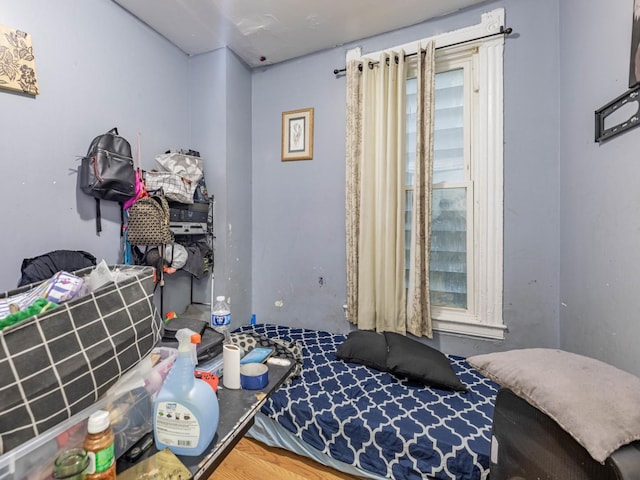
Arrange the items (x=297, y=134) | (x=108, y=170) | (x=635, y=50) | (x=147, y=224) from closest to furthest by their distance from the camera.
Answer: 1. (x=635, y=50)
2. (x=108, y=170)
3. (x=147, y=224)
4. (x=297, y=134)

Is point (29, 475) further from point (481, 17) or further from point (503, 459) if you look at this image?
point (481, 17)

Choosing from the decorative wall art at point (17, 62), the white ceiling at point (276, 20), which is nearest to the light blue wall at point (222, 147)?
the white ceiling at point (276, 20)

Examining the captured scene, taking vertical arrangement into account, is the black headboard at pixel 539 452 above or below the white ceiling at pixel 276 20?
below

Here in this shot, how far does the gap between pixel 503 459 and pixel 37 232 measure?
7.37ft

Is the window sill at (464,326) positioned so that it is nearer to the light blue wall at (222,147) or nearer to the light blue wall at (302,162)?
the light blue wall at (302,162)

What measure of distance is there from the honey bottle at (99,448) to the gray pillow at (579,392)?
1001 millimetres

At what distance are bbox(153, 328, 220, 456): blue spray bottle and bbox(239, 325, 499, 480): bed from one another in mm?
918

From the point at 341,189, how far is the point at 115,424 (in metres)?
2.01

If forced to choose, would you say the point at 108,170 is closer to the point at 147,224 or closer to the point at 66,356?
the point at 147,224

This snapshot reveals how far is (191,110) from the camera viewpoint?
2.45 meters

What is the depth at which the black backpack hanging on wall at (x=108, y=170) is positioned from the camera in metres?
1.59

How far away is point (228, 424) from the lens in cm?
73

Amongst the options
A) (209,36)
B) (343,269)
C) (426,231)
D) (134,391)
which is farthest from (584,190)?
(209,36)

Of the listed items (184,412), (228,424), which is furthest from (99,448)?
(228,424)
